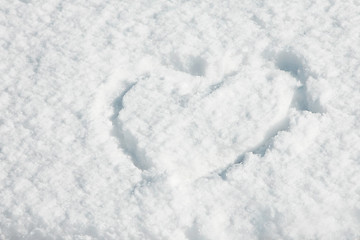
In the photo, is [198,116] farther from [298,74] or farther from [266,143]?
[298,74]

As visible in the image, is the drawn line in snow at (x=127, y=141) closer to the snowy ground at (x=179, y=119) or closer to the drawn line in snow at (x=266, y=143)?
the snowy ground at (x=179, y=119)

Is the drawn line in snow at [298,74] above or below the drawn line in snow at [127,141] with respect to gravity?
above

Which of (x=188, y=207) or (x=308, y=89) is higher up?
(x=308, y=89)

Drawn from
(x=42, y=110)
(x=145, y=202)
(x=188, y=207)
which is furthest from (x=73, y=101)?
(x=188, y=207)

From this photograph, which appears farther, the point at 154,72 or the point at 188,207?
the point at 154,72

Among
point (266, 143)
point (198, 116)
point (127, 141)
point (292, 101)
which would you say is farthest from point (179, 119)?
point (292, 101)

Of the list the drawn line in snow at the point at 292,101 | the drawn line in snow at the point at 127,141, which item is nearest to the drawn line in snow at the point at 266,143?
the drawn line in snow at the point at 292,101

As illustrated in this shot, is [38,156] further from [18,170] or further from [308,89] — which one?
[308,89]
